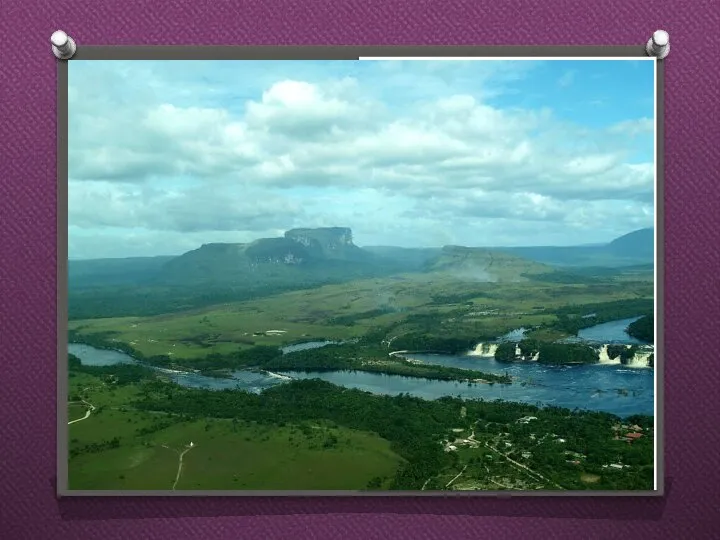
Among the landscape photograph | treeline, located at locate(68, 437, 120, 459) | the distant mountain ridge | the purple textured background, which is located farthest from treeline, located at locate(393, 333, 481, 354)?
treeline, located at locate(68, 437, 120, 459)

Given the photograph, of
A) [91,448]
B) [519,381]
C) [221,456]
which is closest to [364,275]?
[519,381]

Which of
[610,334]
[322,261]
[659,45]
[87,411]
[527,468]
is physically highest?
[659,45]

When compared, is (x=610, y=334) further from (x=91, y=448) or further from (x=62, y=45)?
(x=62, y=45)

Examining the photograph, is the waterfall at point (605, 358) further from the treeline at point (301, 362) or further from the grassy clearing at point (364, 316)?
the treeline at point (301, 362)

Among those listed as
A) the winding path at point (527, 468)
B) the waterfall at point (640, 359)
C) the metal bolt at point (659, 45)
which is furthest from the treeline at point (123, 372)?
the metal bolt at point (659, 45)

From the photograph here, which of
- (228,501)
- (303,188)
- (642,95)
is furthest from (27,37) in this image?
(642,95)

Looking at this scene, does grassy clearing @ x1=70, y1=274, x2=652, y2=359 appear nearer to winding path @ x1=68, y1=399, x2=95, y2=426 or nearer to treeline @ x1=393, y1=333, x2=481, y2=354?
treeline @ x1=393, y1=333, x2=481, y2=354
